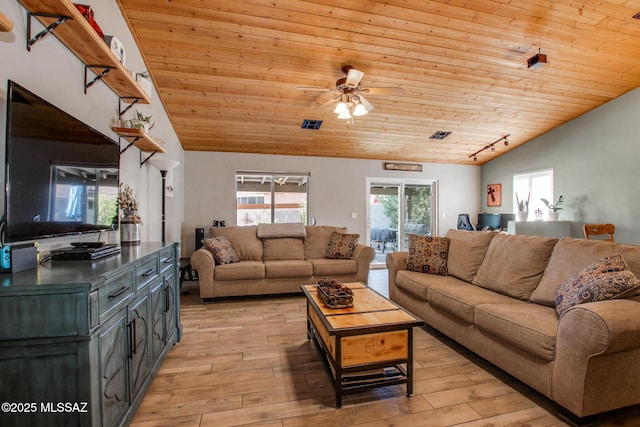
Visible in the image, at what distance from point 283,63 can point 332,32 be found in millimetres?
735

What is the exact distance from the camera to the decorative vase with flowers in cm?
251

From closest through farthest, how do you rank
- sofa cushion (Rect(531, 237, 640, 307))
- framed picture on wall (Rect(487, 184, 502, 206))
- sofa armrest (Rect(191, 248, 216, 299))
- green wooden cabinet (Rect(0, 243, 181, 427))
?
1. green wooden cabinet (Rect(0, 243, 181, 427))
2. sofa cushion (Rect(531, 237, 640, 307))
3. sofa armrest (Rect(191, 248, 216, 299))
4. framed picture on wall (Rect(487, 184, 502, 206))

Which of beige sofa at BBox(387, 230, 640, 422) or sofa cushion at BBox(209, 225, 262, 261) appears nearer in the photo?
beige sofa at BBox(387, 230, 640, 422)

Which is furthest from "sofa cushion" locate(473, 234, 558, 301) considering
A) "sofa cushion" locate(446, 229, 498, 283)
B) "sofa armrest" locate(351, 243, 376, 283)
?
"sofa armrest" locate(351, 243, 376, 283)

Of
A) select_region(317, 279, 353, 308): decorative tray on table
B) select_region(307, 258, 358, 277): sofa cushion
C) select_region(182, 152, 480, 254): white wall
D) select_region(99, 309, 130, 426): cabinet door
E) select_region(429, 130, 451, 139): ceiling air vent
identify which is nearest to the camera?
select_region(99, 309, 130, 426): cabinet door

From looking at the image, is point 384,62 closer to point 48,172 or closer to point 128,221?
point 128,221

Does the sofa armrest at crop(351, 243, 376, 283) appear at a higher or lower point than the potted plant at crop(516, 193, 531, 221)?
lower

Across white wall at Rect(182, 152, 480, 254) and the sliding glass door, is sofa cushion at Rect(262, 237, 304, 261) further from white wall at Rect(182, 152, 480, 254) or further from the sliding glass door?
the sliding glass door

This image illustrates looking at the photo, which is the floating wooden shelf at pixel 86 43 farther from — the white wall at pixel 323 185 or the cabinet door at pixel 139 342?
the white wall at pixel 323 185

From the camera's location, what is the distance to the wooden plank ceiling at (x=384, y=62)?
2.94 metres

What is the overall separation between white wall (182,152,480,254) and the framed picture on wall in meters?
0.29

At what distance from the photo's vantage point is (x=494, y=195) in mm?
6797

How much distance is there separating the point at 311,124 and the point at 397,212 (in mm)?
3054

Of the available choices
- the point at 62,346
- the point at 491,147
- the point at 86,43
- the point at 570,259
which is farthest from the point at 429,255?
the point at 491,147
